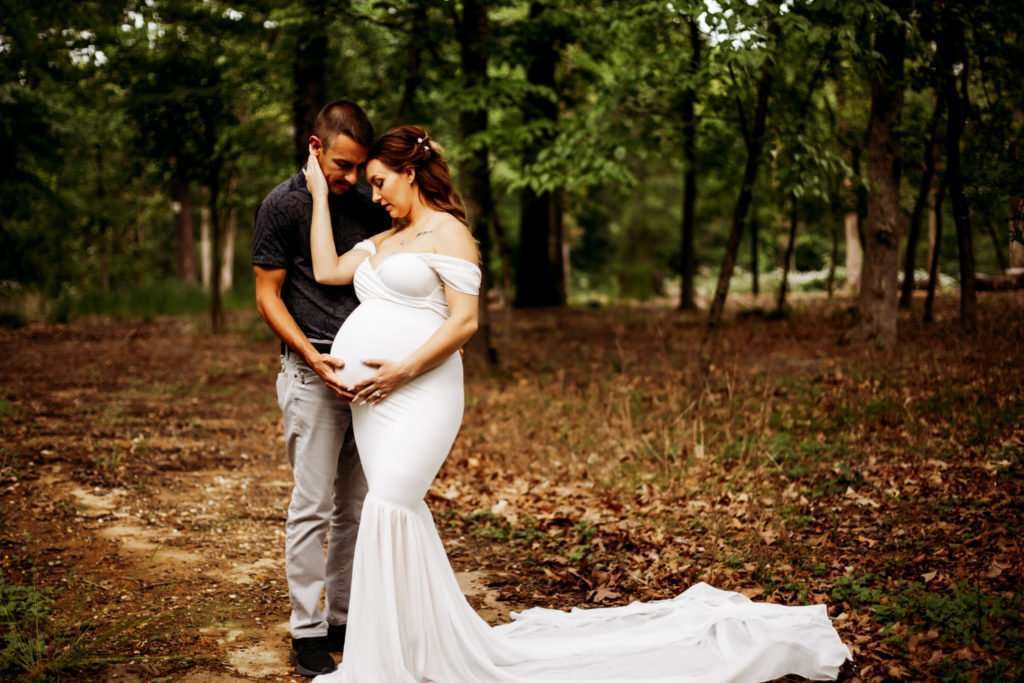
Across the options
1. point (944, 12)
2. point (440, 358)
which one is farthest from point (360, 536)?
point (944, 12)

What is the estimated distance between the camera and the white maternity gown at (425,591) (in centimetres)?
396

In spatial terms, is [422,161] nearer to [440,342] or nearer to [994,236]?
[440,342]

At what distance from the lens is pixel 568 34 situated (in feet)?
38.0

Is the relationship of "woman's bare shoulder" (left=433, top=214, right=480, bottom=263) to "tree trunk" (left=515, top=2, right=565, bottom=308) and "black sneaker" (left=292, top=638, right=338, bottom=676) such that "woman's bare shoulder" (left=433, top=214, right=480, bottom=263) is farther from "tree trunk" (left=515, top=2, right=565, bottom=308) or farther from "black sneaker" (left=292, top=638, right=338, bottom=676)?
"tree trunk" (left=515, top=2, right=565, bottom=308)

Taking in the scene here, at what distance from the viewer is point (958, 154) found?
10250 millimetres

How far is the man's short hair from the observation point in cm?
432

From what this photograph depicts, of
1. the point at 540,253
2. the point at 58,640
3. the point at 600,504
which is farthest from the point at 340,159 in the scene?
the point at 540,253

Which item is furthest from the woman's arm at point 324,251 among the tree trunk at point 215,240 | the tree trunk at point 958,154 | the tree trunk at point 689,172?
the tree trunk at point 215,240

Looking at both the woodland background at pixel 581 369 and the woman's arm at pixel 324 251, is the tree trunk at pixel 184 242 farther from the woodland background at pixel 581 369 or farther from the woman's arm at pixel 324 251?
the woman's arm at pixel 324 251

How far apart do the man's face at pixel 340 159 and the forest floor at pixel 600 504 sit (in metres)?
2.32

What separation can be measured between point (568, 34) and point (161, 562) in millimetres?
8369

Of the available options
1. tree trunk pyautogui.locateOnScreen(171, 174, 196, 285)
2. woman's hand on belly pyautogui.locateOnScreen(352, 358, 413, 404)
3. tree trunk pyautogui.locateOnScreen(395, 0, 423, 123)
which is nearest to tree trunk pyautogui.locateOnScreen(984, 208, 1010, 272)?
woman's hand on belly pyautogui.locateOnScreen(352, 358, 413, 404)

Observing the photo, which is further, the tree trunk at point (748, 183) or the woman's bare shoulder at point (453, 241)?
the tree trunk at point (748, 183)

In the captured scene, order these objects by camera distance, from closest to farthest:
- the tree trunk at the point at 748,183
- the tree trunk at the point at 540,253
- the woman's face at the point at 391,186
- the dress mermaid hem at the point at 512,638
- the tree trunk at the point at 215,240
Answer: the dress mermaid hem at the point at 512,638
the woman's face at the point at 391,186
the tree trunk at the point at 748,183
the tree trunk at the point at 215,240
the tree trunk at the point at 540,253
